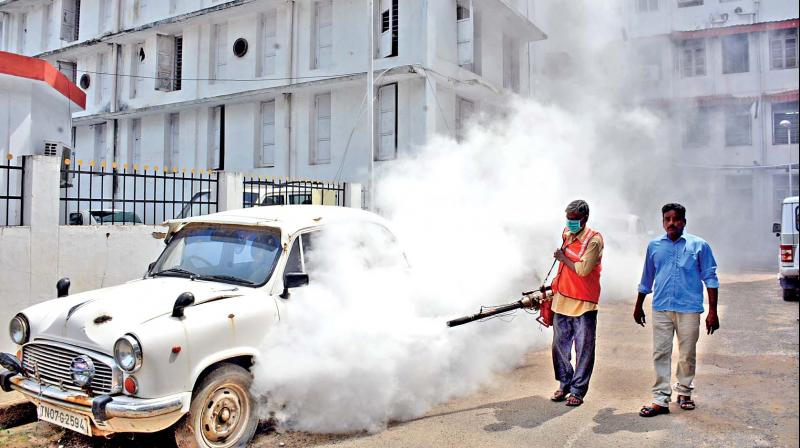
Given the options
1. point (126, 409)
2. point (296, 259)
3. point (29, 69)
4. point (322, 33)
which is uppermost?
point (322, 33)

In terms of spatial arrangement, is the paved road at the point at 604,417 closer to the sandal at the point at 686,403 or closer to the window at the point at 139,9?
the sandal at the point at 686,403

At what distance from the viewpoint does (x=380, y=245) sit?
5.40 metres

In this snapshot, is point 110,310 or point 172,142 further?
point 172,142

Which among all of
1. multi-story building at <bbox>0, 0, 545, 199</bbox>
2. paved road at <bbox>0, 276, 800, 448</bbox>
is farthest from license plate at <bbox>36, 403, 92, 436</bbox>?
multi-story building at <bbox>0, 0, 545, 199</bbox>

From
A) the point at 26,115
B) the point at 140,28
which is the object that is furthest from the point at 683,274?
the point at 140,28

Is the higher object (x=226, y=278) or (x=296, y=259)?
(x=296, y=259)

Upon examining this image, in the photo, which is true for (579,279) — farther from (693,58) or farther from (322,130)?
(693,58)

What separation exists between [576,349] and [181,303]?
10.7 ft

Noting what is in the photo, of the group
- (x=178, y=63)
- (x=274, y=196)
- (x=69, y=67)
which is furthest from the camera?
(x=69, y=67)

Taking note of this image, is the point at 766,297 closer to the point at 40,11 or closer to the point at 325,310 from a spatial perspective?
the point at 325,310

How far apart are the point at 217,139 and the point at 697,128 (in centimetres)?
1736

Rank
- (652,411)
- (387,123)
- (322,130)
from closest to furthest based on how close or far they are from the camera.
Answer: (652,411) → (387,123) → (322,130)

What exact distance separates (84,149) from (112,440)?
24.4 m

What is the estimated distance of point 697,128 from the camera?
20250mm
